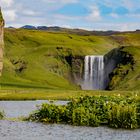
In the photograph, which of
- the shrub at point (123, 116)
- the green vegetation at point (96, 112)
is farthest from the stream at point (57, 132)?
the green vegetation at point (96, 112)

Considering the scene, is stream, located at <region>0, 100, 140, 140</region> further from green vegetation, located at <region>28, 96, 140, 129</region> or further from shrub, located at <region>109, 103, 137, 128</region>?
green vegetation, located at <region>28, 96, 140, 129</region>

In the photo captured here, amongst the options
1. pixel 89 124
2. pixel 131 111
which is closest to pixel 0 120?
pixel 89 124

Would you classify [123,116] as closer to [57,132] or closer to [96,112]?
[96,112]

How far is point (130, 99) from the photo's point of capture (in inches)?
3123

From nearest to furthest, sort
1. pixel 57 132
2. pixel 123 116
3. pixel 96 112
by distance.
→ pixel 57 132 < pixel 123 116 < pixel 96 112

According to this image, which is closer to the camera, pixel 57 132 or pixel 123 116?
pixel 57 132

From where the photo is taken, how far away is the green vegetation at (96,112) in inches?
2950

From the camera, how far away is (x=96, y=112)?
77.1 m

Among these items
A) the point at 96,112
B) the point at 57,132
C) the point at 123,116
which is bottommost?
the point at 57,132

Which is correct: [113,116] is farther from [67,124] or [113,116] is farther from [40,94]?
[40,94]

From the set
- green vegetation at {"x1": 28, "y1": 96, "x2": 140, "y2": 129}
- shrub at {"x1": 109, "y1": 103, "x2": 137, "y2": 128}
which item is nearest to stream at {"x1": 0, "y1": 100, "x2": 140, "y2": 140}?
shrub at {"x1": 109, "y1": 103, "x2": 137, "y2": 128}

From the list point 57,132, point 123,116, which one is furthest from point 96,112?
point 57,132

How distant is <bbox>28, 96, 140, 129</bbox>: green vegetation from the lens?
246 ft

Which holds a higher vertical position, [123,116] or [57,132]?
[123,116]
